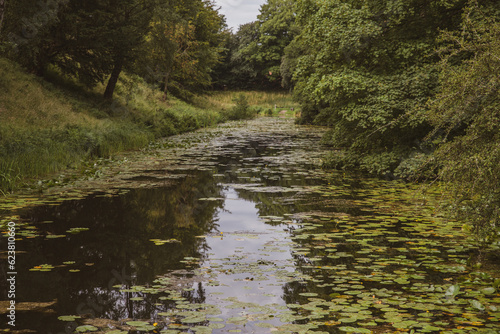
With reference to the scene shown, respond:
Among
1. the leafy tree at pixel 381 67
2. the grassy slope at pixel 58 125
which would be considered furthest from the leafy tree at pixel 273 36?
the leafy tree at pixel 381 67

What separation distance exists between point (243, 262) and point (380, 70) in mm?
9995

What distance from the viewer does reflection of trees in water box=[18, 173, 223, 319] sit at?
4.72 m

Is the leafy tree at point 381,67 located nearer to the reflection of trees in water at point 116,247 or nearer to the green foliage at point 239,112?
A: the reflection of trees in water at point 116,247

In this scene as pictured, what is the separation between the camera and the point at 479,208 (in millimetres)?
5438

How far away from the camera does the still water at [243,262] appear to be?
168 inches

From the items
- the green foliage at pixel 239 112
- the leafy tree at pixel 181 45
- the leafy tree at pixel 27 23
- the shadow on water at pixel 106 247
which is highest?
the leafy tree at pixel 181 45

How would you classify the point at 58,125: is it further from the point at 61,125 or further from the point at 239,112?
the point at 239,112

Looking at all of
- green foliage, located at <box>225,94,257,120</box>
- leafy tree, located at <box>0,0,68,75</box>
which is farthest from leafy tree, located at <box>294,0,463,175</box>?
green foliage, located at <box>225,94,257,120</box>

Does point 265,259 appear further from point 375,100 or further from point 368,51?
point 368,51

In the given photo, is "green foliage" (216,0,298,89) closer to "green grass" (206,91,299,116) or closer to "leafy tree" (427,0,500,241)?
"green grass" (206,91,299,116)

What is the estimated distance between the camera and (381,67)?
14.0m

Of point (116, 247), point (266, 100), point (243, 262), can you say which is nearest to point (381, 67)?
point (243, 262)

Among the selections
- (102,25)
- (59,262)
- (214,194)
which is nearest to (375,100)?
(214,194)

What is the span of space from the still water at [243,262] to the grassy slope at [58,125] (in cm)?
183
